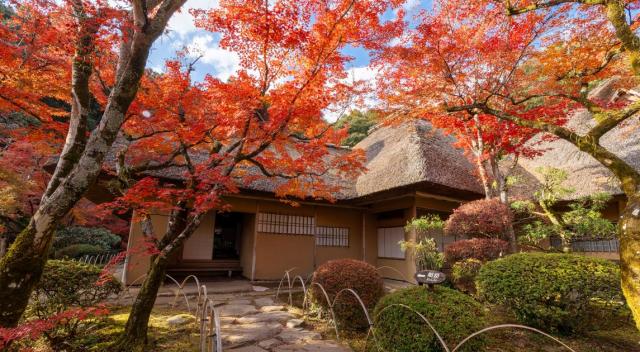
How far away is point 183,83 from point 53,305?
431cm

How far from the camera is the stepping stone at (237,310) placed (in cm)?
584

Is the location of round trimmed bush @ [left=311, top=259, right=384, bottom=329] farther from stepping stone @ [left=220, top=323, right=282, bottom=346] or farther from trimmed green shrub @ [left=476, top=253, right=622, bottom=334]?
trimmed green shrub @ [left=476, top=253, right=622, bottom=334]

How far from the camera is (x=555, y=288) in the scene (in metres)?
4.29

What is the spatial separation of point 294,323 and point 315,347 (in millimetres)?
985

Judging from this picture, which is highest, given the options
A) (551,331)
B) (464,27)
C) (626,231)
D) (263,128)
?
(464,27)

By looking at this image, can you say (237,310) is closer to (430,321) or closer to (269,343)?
(269,343)

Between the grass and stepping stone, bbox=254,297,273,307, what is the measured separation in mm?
1722

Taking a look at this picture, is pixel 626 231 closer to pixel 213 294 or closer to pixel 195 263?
pixel 213 294

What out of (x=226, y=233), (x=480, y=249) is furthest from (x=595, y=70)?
(x=226, y=233)

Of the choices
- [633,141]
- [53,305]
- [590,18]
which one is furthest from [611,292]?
[53,305]

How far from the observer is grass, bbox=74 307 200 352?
4129 mm

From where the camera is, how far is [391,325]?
11.7 feet

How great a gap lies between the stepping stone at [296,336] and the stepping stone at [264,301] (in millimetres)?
1696

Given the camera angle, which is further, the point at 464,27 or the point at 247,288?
the point at 247,288
